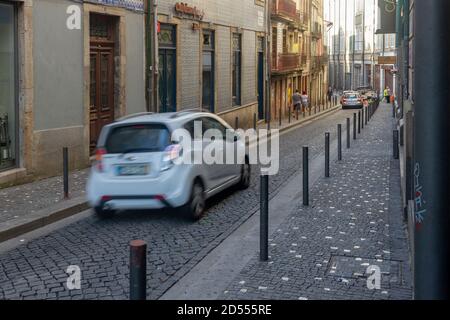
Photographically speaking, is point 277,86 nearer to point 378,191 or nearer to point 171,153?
point 378,191

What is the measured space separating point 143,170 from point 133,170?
0.14 metres

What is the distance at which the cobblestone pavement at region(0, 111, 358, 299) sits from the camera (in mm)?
6012

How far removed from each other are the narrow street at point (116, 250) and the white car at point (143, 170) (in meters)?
0.33

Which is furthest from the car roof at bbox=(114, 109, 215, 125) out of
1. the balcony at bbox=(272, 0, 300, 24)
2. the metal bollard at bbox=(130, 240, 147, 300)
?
the balcony at bbox=(272, 0, 300, 24)

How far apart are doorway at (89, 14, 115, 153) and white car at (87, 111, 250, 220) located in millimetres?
6464

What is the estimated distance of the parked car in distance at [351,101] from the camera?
161 feet

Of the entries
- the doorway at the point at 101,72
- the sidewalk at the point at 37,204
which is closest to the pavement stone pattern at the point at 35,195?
the sidewalk at the point at 37,204

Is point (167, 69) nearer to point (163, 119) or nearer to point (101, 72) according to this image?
point (101, 72)

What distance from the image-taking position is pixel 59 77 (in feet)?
44.1

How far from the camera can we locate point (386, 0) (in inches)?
870

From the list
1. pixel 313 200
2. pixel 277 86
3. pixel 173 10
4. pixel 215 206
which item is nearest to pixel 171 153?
pixel 215 206

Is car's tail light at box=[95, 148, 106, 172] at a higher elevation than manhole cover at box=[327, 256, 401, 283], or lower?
higher

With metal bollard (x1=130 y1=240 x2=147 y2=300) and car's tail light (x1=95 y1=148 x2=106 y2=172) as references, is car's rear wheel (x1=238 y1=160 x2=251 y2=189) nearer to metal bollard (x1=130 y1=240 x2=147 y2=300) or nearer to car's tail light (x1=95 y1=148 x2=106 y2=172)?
car's tail light (x1=95 y1=148 x2=106 y2=172)

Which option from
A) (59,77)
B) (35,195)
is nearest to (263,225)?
(35,195)
